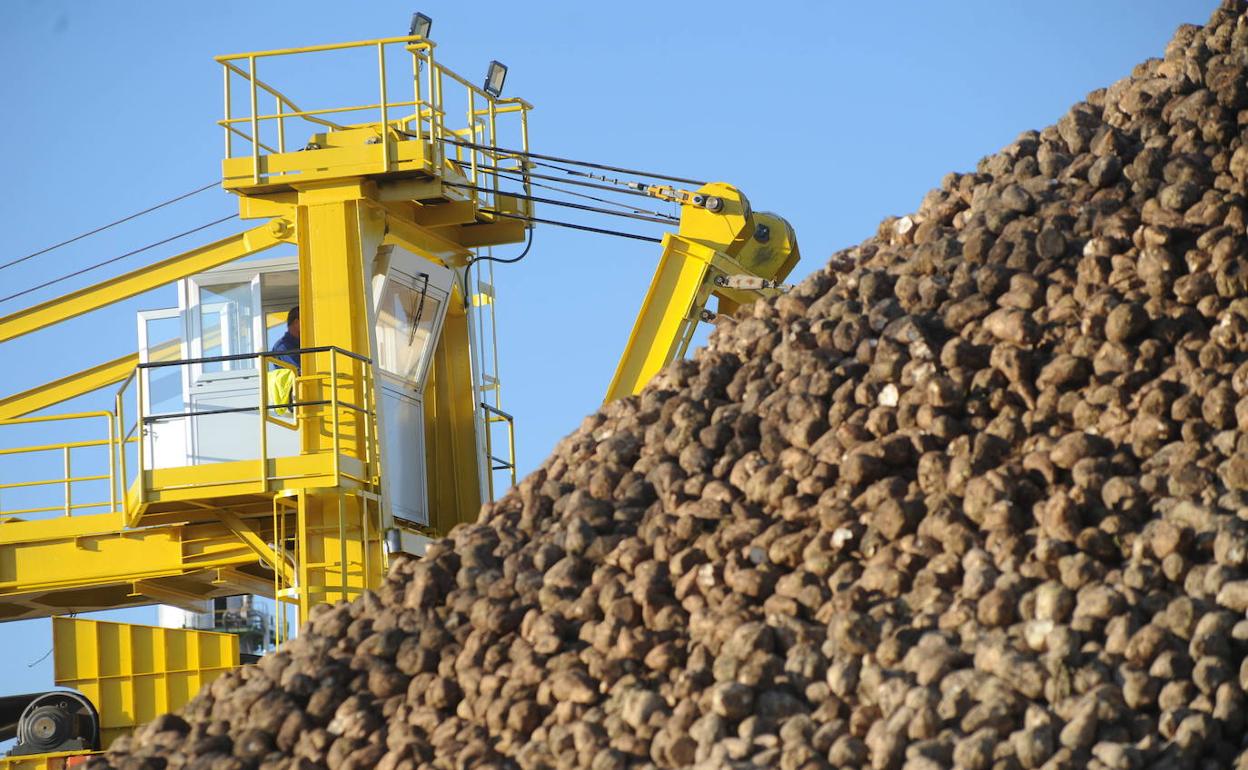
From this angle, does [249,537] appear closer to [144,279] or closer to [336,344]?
[336,344]

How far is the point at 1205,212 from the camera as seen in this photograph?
1011cm

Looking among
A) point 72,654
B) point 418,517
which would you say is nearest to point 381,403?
point 418,517

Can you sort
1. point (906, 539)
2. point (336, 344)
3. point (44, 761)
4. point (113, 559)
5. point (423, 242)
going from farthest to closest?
point (423, 242) < point (113, 559) < point (44, 761) < point (336, 344) < point (906, 539)

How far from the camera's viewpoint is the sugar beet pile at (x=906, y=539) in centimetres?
801

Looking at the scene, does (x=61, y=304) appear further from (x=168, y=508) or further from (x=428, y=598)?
(x=428, y=598)

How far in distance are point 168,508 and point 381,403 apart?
229cm

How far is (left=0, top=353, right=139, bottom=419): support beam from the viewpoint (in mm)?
19719

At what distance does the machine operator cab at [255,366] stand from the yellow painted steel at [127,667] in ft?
7.81

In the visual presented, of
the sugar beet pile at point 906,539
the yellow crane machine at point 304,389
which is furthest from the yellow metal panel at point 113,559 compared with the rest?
the sugar beet pile at point 906,539

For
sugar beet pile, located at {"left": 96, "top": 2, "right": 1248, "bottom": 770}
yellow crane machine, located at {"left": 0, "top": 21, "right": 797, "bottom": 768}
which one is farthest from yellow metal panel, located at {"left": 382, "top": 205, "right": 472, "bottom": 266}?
sugar beet pile, located at {"left": 96, "top": 2, "right": 1248, "bottom": 770}

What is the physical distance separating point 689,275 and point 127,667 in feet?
23.5

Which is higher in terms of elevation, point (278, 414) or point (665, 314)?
point (665, 314)

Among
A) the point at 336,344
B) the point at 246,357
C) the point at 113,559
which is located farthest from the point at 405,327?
the point at 113,559

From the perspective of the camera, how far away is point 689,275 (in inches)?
699
